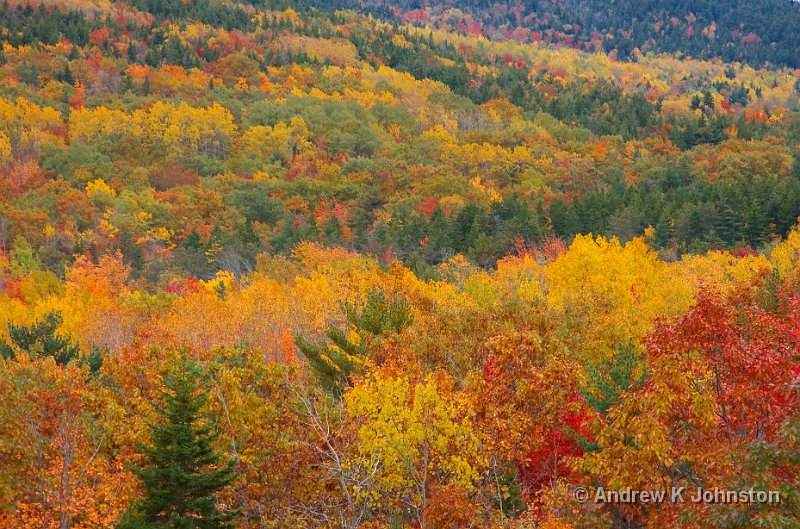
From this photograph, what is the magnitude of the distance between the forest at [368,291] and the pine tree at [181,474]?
0.24 feet

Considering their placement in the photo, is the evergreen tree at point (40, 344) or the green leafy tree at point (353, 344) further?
the evergreen tree at point (40, 344)

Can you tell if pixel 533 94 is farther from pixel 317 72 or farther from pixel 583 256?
pixel 583 256

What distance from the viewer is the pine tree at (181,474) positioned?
56.4 ft

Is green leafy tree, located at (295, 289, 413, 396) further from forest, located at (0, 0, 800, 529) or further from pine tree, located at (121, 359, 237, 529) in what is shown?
pine tree, located at (121, 359, 237, 529)

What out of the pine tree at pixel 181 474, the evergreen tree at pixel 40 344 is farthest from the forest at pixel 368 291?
the evergreen tree at pixel 40 344

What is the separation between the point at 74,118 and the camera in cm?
14112

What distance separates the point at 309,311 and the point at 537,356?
85.7 feet

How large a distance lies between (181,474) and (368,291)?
927 inches

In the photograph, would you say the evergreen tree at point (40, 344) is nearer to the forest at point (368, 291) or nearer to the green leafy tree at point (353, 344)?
the forest at point (368, 291)

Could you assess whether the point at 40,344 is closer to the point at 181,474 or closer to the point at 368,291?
the point at 368,291

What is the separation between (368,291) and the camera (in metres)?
40.2

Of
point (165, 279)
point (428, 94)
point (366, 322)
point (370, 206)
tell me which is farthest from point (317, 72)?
point (366, 322)


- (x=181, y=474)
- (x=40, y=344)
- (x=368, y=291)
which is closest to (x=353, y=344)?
(x=368, y=291)

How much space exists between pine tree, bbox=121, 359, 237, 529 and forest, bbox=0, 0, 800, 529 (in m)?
0.07
